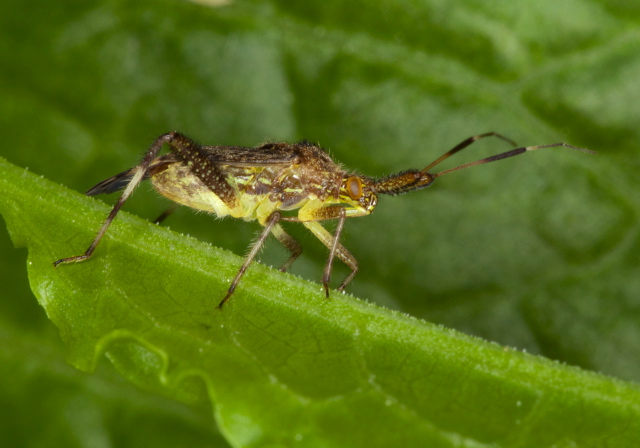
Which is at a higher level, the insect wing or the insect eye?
the insect wing

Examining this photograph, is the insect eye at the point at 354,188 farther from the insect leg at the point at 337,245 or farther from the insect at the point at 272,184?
the insect leg at the point at 337,245

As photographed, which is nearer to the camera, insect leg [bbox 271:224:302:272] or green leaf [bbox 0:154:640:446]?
green leaf [bbox 0:154:640:446]

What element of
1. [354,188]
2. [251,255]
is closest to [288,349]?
Answer: [251,255]

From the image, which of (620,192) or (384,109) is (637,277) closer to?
(620,192)

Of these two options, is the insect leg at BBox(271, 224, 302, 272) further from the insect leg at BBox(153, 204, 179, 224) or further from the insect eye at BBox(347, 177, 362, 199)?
the insect leg at BBox(153, 204, 179, 224)

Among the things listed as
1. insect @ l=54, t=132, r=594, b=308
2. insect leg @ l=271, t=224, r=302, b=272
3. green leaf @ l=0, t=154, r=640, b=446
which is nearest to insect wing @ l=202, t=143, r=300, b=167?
insect @ l=54, t=132, r=594, b=308

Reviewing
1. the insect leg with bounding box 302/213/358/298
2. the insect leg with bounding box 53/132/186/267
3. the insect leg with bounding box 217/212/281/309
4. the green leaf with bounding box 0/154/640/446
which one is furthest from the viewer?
the insect leg with bounding box 302/213/358/298

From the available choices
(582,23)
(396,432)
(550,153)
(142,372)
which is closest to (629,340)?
(550,153)

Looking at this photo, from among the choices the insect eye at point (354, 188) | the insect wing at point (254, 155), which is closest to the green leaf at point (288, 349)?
the insect wing at point (254, 155)
